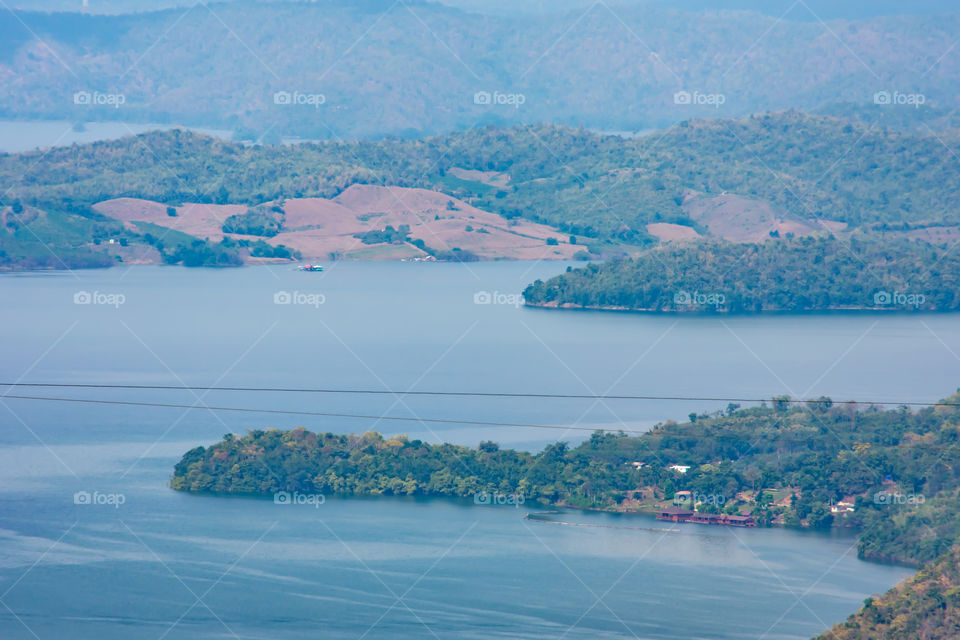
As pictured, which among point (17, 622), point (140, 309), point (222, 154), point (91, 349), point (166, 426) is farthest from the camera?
point (222, 154)

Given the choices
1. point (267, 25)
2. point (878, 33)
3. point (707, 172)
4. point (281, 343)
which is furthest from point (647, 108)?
point (281, 343)

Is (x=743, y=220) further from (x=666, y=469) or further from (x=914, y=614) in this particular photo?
(x=914, y=614)

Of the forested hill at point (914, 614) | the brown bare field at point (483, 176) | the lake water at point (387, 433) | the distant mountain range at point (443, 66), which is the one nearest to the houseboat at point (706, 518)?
the lake water at point (387, 433)

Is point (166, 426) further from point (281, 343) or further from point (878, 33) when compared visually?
point (878, 33)

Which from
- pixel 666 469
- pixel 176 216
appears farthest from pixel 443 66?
pixel 666 469

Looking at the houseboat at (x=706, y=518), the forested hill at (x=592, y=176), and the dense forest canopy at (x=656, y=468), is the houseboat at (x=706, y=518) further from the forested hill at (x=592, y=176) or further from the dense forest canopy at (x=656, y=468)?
the forested hill at (x=592, y=176)

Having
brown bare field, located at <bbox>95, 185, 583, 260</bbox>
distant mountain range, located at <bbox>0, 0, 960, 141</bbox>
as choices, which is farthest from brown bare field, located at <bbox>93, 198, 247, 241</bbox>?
distant mountain range, located at <bbox>0, 0, 960, 141</bbox>

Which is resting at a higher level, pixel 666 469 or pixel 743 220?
pixel 743 220
